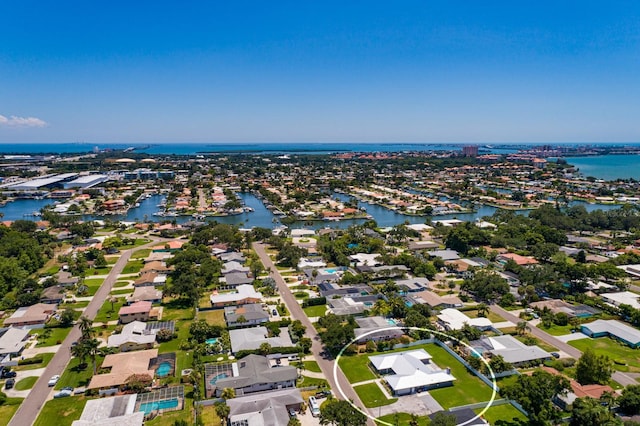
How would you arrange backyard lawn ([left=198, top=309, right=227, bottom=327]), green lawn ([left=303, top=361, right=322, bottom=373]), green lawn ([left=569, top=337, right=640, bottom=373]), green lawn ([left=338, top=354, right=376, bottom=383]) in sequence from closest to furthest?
1. green lawn ([left=338, top=354, right=376, bottom=383])
2. green lawn ([left=303, top=361, right=322, bottom=373])
3. green lawn ([left=569, top=337, right=640, bottom=373])
4. backyard lawn ([left=198, top=309, right=227, bottom=327])

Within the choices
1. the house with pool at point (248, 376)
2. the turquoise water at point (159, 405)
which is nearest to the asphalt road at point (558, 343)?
the house with pool at point (248, 376)

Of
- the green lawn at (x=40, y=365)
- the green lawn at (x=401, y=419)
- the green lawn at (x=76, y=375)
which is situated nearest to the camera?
the green lawn at (x=401, y=419)

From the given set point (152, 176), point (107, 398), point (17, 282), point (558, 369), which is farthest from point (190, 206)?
point (558, 369)

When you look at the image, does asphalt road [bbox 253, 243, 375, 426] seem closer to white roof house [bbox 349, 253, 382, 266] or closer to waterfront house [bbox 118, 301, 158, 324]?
white roof house [bbox 349, 253, 382, 266]

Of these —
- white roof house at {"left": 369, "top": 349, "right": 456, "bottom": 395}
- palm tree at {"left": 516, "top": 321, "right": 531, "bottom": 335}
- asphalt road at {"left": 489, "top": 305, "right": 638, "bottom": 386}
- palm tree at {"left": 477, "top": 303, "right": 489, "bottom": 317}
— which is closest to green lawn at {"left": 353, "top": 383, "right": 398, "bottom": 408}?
white roof house at {"left": 369, "top": 349, "right": 456, "bottom": 395}

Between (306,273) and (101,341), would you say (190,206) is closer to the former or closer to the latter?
(306,273)

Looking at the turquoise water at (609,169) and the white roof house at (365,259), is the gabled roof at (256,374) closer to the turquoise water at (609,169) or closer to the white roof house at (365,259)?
the white roof house at (365,259)
